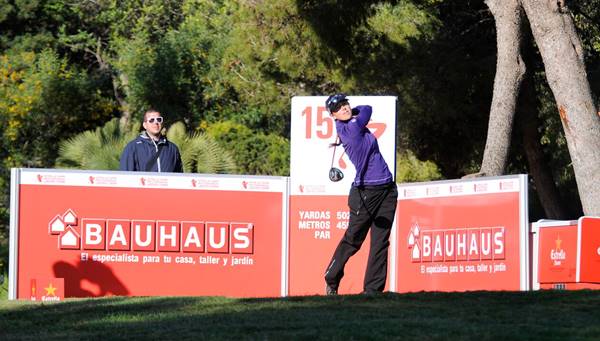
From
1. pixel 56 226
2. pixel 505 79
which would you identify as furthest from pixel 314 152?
pixel 505 79

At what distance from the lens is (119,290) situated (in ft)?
47.8

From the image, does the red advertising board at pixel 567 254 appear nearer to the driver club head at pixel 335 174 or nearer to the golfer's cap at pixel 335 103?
the driver club head at pixel 335 174

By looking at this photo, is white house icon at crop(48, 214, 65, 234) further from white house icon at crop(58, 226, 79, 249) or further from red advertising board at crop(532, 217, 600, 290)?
red advertising board at crop(532, 217, 600, 290)

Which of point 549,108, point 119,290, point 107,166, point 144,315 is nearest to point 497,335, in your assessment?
point 144,315

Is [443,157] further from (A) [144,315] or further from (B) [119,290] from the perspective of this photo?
(A) [144,315]

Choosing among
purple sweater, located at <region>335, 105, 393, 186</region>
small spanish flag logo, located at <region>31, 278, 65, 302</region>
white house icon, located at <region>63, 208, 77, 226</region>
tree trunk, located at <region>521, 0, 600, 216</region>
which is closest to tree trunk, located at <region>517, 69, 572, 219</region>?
tree trunk, located at <region>521, 0, 600, 216</region>

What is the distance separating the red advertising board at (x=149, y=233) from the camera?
14477mm

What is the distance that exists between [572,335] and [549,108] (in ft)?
64.9

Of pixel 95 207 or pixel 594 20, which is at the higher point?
pixel 594 20

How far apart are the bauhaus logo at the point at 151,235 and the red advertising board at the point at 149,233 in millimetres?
11

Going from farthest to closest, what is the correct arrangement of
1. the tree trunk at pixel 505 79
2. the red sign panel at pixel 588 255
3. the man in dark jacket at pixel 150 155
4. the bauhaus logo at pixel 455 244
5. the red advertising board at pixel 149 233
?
the tree trunk at pixel 505 79 → the man in dark jacket at pixel 150 155 → the red advertising board at pixel 149 233 → the bauhaus logo at pixel 455 244 → the red sign panel at pixel 588 255

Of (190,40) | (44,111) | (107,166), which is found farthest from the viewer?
(190,40)

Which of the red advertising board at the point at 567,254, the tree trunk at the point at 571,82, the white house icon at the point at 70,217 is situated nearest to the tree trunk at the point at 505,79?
the tree trunk at the point at 571,82

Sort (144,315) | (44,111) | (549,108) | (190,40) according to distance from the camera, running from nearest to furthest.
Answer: (144,315)
(549,108)
(44,111)
(190,40)
